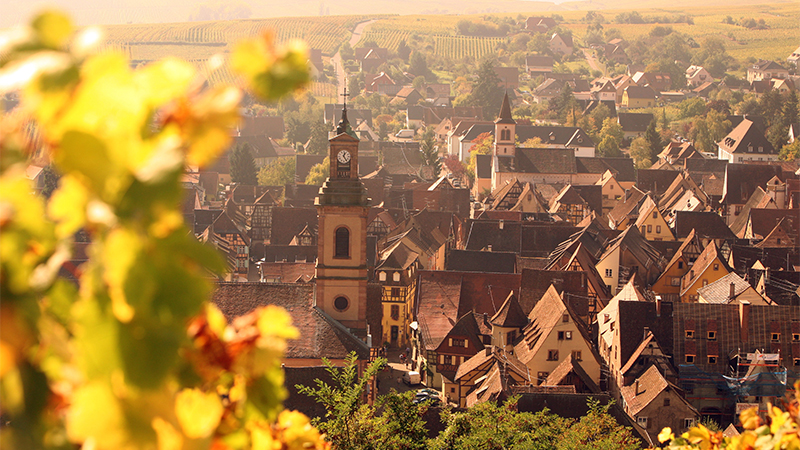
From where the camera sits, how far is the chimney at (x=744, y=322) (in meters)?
38.4

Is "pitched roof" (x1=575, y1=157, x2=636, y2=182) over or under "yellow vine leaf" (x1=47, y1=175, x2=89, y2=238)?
under

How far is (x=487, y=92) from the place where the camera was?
522 ft

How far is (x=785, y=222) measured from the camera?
67312 millimetres

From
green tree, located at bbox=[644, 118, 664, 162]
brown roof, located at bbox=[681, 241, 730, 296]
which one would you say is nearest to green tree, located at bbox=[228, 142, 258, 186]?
green tree, located at bbox=[644, 118, 664, 162]

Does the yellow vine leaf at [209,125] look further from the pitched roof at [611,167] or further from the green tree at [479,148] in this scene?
the green tree at [479,148]

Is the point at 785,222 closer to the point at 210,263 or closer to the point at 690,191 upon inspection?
the point at 690,191

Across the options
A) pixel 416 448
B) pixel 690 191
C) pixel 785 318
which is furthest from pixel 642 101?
pixel 416 448

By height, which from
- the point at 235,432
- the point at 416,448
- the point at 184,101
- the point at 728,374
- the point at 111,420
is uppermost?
the point at 184,101

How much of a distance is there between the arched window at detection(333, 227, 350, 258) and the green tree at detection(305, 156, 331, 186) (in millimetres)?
52900

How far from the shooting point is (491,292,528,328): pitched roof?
4231 centimetres

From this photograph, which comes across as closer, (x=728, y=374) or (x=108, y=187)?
(x=108, y=187)

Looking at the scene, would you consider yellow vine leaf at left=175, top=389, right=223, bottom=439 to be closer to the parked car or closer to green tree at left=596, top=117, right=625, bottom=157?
the parked car

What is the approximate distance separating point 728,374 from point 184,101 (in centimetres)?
3869

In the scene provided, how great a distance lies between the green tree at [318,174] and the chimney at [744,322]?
53374 mm
